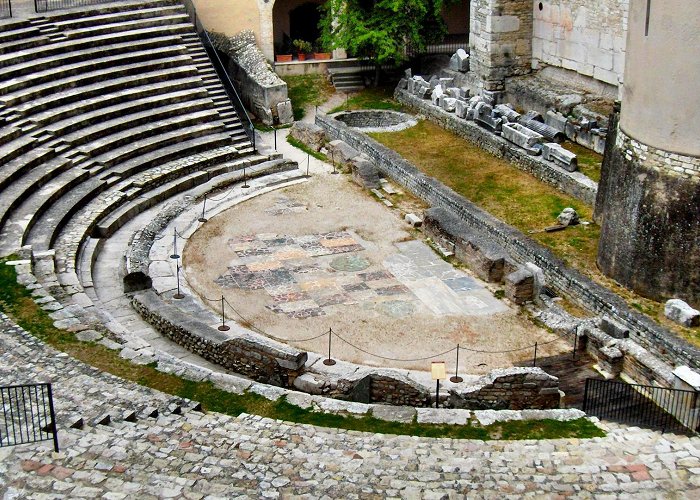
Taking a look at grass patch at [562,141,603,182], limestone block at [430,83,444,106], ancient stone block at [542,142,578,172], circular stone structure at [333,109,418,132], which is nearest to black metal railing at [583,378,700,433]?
grass patch at [562,141,603,182]

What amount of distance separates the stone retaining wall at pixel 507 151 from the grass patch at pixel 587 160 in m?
0.25

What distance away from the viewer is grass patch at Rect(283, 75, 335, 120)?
2759 cm

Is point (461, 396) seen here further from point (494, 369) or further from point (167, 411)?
point (167, 411)

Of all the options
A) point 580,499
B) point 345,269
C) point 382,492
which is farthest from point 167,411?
point 345,269

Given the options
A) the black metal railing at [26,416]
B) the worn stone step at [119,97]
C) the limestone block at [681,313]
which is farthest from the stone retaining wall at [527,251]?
the black metal railing at [26,416]

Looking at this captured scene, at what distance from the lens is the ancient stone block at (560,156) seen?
20.7 metres

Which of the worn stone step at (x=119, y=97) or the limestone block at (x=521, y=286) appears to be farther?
the worn stone step at (x=119, y=97)

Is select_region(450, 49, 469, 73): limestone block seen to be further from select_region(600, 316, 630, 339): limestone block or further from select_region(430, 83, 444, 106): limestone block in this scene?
select_region(600, 316, 630, 339): limestone block

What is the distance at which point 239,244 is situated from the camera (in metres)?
19.3

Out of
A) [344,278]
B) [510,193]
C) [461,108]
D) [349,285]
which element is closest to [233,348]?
[349,285]

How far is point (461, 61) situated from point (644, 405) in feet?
51.5

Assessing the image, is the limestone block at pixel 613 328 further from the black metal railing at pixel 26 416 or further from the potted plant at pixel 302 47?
the potted plant at pixel 302 47

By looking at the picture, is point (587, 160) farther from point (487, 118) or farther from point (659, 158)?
point (659, 158)

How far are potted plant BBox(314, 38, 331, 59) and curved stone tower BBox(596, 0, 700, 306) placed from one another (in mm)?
13813
